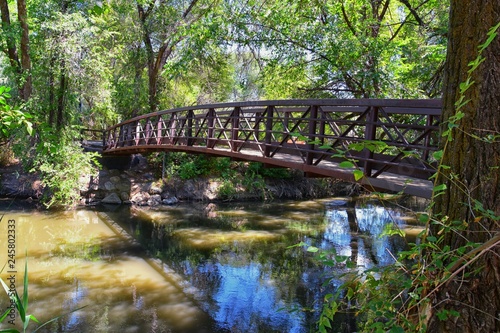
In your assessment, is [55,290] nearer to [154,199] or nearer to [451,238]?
[451,238]

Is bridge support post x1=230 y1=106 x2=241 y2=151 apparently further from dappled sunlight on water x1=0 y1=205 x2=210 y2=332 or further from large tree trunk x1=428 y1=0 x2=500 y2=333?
large tree trunk x1=428 y1=0 x2=500 y2=333

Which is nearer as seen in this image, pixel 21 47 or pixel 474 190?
pixel 474 190

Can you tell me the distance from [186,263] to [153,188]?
23.2ft

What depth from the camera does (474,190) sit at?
2.09m

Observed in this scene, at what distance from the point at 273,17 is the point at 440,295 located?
8.15 metres

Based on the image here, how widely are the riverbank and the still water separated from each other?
2.97ft

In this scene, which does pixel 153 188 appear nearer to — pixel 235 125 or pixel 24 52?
pixel 24 52

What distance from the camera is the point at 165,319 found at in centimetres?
560

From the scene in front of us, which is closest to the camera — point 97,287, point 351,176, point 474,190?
point 474,190

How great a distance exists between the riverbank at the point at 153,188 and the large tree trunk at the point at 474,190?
12631 millimetres

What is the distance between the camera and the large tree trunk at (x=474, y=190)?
1.99m

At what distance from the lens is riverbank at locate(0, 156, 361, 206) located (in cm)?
1326

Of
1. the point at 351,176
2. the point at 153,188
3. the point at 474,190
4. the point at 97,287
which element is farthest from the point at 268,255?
the point at 153,188

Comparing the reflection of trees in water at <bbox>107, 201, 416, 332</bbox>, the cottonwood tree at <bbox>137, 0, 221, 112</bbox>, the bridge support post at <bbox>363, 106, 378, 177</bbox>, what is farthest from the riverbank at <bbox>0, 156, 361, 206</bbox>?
the bridge support post at <bbox>363, 106, 378, 177</bbox>
